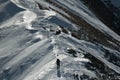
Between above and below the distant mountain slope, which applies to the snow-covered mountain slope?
below

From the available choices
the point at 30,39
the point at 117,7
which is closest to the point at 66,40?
the point at 30,39

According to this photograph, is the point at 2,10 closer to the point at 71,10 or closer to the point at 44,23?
the point at 44,23

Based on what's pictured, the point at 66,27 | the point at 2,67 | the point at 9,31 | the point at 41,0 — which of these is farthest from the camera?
the point at 41,0

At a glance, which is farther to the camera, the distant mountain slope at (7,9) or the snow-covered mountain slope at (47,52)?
the distant mountain slope at (7,9)

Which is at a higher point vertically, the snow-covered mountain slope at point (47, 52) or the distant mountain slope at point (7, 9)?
the distant mountain slope at point (7, 9)

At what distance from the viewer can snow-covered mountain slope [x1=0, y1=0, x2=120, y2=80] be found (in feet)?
55.9

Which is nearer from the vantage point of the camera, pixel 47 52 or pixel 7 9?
pixel 47 52

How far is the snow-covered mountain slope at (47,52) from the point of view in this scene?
55.9 ft

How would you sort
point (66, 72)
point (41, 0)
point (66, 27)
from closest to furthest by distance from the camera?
point (66, 72), point (66, 27), point (41, 0)

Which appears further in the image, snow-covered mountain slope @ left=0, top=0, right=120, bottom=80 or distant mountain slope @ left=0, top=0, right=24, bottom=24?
distant mountain slope @ left=0, top=0, right=24, bottom=24

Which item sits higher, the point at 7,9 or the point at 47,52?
the point at 7,9

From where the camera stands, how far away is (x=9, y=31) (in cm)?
2255

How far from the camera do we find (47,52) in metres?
18.5

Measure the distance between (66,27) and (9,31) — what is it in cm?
523
